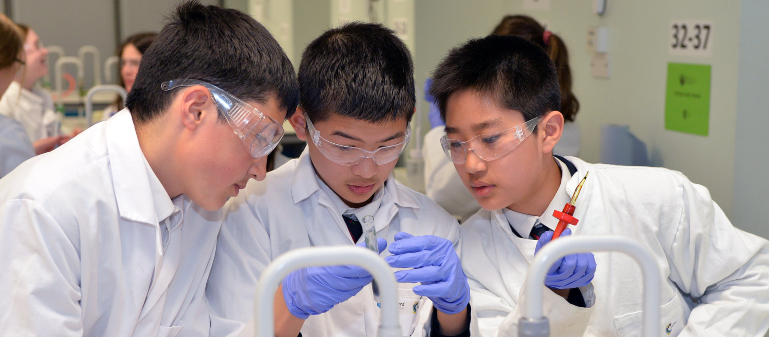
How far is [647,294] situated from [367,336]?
86cm

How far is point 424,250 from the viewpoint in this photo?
1168 mm

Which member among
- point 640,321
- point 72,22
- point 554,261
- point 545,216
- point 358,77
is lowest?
point 640,321

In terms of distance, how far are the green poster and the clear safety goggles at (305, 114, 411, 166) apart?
1413mm

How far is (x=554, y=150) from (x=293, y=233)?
1538 millimetres

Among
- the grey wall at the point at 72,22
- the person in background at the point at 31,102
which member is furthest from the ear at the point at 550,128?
the grey wall at the point at 72,22

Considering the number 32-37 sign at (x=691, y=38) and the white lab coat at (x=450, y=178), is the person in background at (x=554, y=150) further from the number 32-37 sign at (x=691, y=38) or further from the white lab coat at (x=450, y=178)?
the number 32-37 sign at (x=691, y=38)

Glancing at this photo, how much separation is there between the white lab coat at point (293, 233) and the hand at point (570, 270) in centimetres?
34

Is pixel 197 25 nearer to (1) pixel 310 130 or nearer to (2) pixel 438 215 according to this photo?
(1) pixel 310 130

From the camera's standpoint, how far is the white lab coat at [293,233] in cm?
151

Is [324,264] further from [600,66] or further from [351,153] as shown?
[600,66]

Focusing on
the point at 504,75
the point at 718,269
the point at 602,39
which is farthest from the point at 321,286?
the point at 602,39

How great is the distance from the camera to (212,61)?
1.30m

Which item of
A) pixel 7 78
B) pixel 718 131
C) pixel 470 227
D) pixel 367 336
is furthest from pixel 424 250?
pixel 7 78

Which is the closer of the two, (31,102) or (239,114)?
(239,114)
